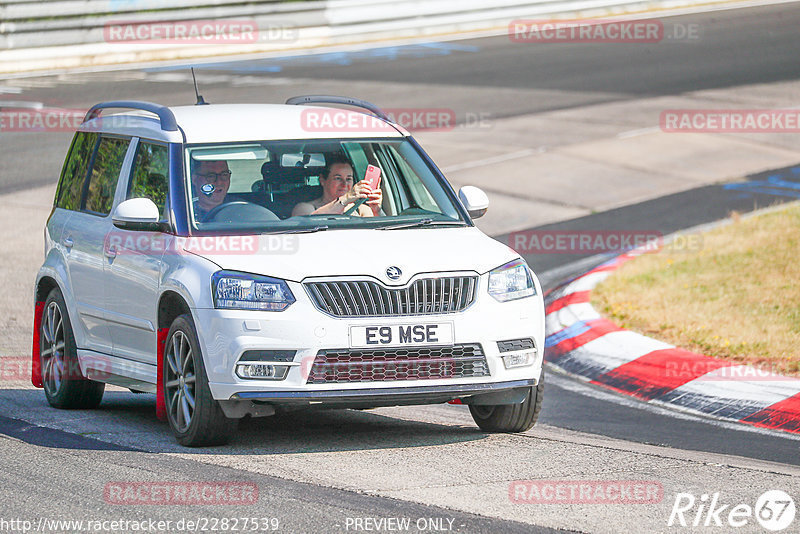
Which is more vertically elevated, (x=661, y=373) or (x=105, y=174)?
(x=105, y=174)

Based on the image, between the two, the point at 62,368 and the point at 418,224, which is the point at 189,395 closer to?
the point at 418,224

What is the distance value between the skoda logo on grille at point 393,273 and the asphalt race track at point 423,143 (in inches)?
36.8

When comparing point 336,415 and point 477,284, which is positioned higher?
point 477,284

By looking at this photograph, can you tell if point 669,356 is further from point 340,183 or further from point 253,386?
point 253,386

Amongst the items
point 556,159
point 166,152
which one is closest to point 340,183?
point 166,152

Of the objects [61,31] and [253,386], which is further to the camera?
[61,31]

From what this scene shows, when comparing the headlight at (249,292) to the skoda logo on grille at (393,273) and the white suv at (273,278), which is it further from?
the skoda logo on grille at (393,273)

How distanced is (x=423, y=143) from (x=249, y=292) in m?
14.1

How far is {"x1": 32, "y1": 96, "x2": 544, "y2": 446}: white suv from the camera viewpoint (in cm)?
712

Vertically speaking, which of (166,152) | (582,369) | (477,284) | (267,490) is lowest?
(582,369)

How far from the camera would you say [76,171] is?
9.36m

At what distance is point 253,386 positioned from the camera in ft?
23.4

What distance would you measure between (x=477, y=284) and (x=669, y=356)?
2.95 meters

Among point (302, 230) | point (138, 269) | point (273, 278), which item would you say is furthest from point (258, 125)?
point (273, 278)
